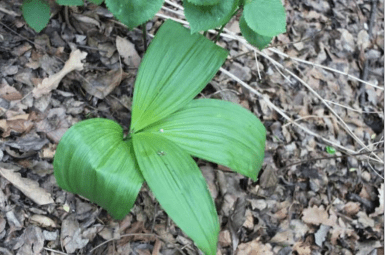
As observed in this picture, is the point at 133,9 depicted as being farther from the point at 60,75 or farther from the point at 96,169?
the point at 60,75

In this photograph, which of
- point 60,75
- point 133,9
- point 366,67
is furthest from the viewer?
point 366,67

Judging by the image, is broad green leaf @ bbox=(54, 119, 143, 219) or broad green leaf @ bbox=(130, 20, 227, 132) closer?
broad green leaf @ bbox=(54, 119, 143, 219)

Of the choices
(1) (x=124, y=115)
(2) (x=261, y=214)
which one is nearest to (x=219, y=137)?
(1) (x=124, y=115)

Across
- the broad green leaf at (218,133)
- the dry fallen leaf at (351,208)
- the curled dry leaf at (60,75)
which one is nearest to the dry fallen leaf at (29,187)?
the curled dry leaf at (60,75)

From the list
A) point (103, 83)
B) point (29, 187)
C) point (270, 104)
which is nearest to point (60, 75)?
point (103, 83)

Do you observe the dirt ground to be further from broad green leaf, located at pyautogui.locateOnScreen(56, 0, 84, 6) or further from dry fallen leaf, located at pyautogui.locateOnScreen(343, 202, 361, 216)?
broad green leaf, located at pyautogui.locateOnScreen(56, 0, 84, 6)

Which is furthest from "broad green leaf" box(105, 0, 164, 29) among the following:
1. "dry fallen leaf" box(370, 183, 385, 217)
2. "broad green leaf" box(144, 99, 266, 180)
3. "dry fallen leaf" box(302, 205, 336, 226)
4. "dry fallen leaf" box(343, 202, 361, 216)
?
"dry fallen leaf" box(370, 183, 385, 217)

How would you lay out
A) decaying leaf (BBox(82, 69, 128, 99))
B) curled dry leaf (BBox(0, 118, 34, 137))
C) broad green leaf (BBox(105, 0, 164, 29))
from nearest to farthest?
broad green leaf (BBox(105, 0, 164, 29))
curled dry leaf (BBox(0, 118, 34, 137))
decaying leaf (BBox(82, 69, 128, 99))
